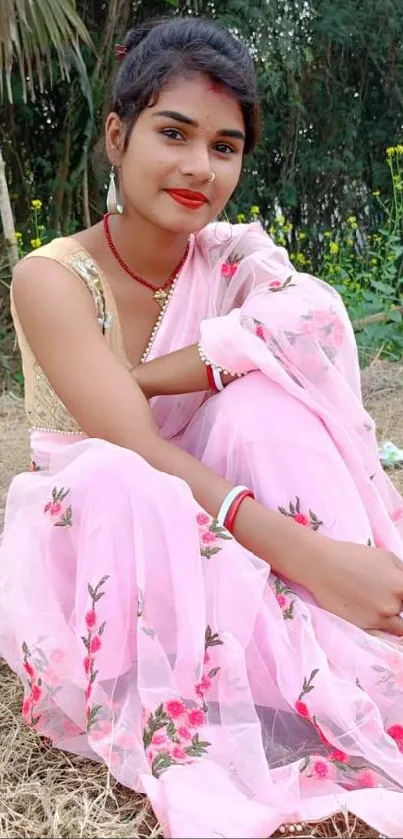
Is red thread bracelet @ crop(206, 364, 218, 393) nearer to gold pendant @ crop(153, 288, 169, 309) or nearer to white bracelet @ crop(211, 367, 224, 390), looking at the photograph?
white bracelet @ crop(211, 367, 224, 390)

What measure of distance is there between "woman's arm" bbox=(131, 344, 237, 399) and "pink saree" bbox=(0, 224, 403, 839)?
75 mm

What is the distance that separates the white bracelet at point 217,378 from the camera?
135cm

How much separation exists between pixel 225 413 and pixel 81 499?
0.89 feet

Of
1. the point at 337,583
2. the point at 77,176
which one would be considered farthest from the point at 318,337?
the point at 77,176

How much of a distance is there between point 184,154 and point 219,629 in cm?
74

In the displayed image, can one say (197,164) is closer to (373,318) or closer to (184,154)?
(184,154)

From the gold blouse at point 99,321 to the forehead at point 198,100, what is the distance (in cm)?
27

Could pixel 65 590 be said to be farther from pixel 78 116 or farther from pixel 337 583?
pixel 78 116

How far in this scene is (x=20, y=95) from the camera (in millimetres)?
4203

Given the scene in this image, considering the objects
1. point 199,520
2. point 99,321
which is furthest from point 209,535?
point 99,321

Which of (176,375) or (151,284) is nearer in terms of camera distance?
(176,375)

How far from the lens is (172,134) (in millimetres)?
1366

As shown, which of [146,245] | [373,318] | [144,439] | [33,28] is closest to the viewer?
[144,439]

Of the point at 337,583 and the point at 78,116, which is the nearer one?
the point at 337,583
